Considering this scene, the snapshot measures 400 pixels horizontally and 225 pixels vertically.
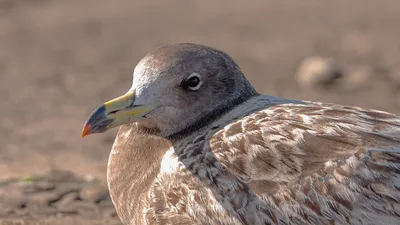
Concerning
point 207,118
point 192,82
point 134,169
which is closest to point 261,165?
point 207,118

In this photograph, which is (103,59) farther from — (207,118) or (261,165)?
(261,165)

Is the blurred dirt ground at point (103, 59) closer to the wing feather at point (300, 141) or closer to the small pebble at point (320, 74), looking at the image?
the small pebble at point (320, 74)

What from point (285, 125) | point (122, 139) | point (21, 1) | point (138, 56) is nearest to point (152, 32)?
point (138, 56)

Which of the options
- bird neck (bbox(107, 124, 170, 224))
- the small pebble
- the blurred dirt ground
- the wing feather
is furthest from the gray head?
the small pebble

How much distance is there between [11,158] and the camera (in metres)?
7.38

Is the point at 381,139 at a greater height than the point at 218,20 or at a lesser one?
lesser

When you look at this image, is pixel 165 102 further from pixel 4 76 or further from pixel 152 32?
pixel 152 32

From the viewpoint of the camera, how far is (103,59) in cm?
1037

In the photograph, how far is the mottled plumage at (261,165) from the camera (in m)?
4.35

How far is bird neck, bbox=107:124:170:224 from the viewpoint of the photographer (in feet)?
16.5

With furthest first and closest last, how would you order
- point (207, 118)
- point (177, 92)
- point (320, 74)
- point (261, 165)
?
point (320, 74)
point (207, 118)
point (177, 92)
point (261, 165)

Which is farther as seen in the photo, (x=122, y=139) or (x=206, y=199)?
(x=122, y=139)

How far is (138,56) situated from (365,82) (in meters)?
2.80

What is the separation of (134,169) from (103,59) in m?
5.33
